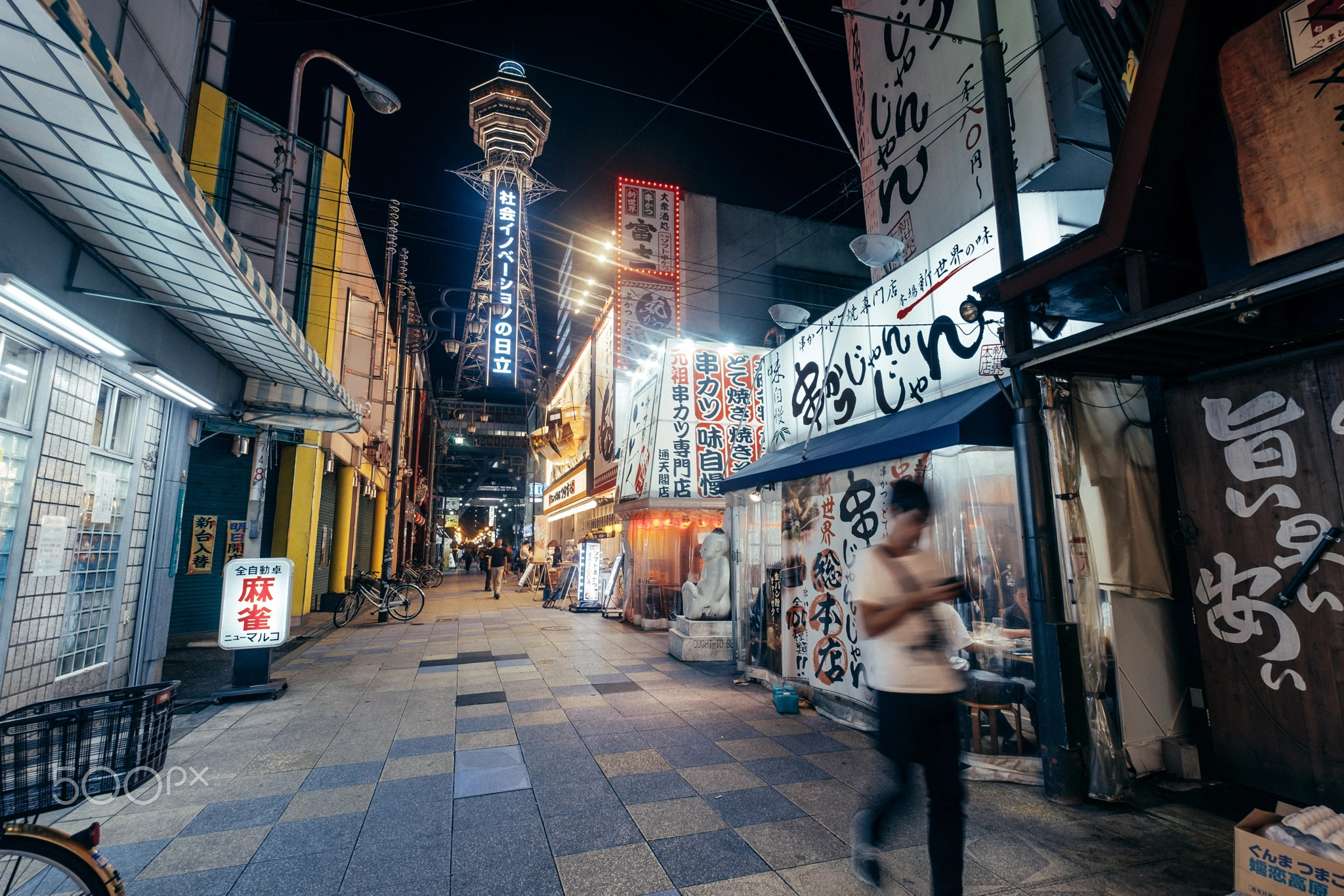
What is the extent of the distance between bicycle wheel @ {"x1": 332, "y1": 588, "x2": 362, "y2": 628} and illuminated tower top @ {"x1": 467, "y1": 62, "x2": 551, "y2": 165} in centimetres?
2138

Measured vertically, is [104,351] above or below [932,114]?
below

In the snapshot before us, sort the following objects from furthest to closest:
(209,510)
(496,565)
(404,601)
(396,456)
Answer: (496,565)
(396,456)
(404,601)
(209,510)

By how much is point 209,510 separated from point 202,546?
0.81m

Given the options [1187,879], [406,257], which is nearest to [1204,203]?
[1187,879]

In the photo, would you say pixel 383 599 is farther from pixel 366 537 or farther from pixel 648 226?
pixel 648 226

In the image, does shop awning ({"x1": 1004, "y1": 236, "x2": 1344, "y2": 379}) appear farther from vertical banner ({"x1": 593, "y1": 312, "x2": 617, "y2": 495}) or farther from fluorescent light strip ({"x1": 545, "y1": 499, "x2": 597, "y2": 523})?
fluorescent light strip ({"x1": 545, "y1": 499, "x2": 597, "y2": 523})

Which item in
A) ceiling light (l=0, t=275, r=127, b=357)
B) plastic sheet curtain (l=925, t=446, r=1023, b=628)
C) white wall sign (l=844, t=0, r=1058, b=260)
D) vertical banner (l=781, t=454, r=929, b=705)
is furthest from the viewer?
vertical banner (l=781, t=454, r=929, b=705)

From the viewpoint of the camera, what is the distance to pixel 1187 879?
3.54m

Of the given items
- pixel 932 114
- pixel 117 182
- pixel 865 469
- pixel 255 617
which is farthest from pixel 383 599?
pixel 932 114

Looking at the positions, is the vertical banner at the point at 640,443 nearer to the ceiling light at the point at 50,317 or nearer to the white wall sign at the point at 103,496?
the white wall sign at the point at 103,496

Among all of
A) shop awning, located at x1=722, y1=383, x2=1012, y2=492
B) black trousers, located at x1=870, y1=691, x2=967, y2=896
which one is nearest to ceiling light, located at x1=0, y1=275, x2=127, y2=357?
black trousers, located at x1=870, y1=691, x2=967, y2=896

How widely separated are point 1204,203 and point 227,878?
27.6ft

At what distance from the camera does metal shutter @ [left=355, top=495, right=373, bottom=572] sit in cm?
2648

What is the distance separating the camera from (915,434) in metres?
5.64
